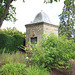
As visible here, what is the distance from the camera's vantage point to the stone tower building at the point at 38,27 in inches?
443

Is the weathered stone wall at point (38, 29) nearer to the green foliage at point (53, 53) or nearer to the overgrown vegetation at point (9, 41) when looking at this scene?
the overgrown vegetation at point (9, 41)

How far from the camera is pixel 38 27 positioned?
37.8ft

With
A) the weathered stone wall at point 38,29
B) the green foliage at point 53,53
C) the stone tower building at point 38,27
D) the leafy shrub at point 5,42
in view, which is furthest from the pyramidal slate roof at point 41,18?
the green foliage at point 53,53

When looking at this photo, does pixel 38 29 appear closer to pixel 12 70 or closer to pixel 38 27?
pixel 38 27

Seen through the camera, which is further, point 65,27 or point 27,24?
point 65,27

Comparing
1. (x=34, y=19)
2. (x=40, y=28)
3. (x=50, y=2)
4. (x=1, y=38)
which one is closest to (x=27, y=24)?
(x=34, y=19)

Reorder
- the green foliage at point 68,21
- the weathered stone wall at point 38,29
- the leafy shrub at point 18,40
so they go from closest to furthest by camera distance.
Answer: the weathered stone wall at point 38,29, the leafy shrub at point 18,40, the green foliage at point 68,21

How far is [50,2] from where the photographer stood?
8.70m

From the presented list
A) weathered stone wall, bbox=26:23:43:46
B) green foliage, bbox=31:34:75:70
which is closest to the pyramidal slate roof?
weathered stone wall, bbox=26:23:43:46

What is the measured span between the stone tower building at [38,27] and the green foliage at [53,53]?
5208mm

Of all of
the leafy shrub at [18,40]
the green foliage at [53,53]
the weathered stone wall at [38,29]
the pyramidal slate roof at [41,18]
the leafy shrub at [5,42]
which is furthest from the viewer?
the leafy shrub at [18,40]

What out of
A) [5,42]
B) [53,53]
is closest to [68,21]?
[5,42]

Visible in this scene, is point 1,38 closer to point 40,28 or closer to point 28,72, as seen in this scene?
point 40,28

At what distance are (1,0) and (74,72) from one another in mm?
8334
